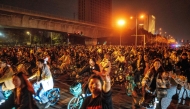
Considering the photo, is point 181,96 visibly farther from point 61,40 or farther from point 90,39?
point 61,40

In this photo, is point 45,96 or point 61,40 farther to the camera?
point 61,40

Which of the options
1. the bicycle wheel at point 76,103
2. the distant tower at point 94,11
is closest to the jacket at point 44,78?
the bicycle wheel at point 76,103

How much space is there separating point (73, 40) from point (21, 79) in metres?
66.2

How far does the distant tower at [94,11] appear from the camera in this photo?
11738 centimetres

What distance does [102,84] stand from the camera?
2807 mm

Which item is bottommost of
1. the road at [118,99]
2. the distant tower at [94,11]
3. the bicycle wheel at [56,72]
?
the road at [118,99]

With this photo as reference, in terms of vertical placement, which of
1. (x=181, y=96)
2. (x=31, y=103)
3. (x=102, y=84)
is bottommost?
(x=181, y=96)

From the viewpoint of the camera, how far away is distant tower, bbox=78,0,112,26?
117375 millimetres

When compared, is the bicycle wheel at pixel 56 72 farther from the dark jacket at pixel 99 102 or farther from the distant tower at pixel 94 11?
the distant tower at pixel 94 11

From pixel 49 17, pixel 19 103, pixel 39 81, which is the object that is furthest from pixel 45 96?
pixel 49 17

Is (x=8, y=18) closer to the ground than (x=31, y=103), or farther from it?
farther from it

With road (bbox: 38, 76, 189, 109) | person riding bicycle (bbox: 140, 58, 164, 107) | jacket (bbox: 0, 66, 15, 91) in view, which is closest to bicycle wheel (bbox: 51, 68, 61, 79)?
road (bbox: 38, 76, 189, 109)

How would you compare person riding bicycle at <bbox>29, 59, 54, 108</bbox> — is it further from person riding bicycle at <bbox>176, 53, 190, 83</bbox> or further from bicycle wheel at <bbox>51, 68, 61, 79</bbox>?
bicycle wheel at <bbox>51, 68, 61, 79</bbox>

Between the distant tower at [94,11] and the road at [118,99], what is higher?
the distant tower at [94,11]
